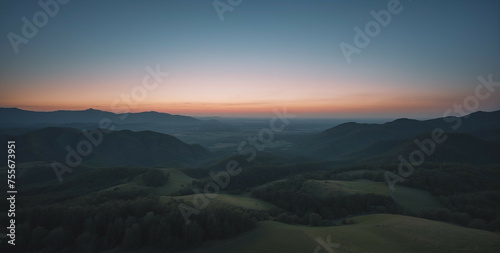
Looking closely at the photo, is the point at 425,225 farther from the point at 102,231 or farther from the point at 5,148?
the point at 5,148

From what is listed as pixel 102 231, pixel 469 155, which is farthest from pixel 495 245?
pixel 469 155

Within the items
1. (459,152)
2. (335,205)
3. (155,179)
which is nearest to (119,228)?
(335,205)

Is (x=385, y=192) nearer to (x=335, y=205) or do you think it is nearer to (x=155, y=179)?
(x=335, y=205)

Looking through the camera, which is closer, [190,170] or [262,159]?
[190,170]

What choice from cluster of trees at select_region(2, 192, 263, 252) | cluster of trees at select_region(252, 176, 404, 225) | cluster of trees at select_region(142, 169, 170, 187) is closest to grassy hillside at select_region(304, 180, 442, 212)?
cluster of trees at select_region(252, 176, 404, 225)

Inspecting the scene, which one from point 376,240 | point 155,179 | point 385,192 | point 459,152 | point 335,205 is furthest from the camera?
point 459,152

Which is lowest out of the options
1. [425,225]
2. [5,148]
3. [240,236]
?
[5,148]
